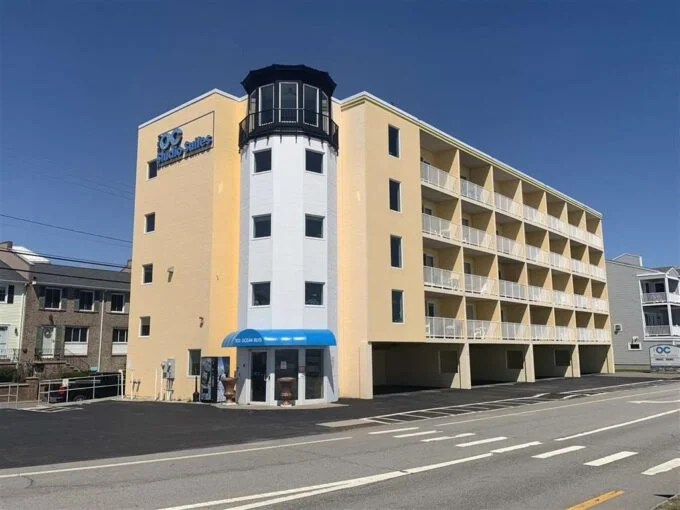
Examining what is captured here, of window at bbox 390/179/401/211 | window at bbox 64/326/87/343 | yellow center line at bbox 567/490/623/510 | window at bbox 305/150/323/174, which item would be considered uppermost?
window at bbox 305/150/323/174

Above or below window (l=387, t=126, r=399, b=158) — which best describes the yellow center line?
below

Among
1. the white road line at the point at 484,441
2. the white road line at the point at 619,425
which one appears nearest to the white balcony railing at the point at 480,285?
the white road line at the point at 619,425

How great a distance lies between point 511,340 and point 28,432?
27.8m

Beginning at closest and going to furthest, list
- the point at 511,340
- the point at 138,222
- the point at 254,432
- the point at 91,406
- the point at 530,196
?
the point at 254,432, the point at 91,406, the point at 138,222, the point at 511,340, the point at 530,196

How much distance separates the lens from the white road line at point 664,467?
9656mm

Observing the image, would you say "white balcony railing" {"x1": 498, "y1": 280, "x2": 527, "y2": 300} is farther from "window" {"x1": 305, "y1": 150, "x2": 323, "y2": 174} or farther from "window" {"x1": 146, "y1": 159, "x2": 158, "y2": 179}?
"window" {"x1": 146, "y1": 159, "x2": 158, "y2": 179}

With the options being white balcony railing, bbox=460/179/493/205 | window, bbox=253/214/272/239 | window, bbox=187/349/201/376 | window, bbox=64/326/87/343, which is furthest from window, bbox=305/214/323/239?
window, bbox=64/326/87/343

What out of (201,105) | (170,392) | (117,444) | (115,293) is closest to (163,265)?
(170,392)

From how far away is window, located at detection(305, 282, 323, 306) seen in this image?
25.3 metres

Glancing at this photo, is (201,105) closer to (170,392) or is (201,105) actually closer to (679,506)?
(170,392)

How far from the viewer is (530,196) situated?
4347 centimetres

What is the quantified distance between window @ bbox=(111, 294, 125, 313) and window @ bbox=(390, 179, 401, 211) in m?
33.1

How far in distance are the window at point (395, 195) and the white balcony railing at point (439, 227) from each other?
2.34 metres

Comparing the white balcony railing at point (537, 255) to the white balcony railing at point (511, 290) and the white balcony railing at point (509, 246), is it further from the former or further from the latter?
the white balcony railing at point (511, 290)
